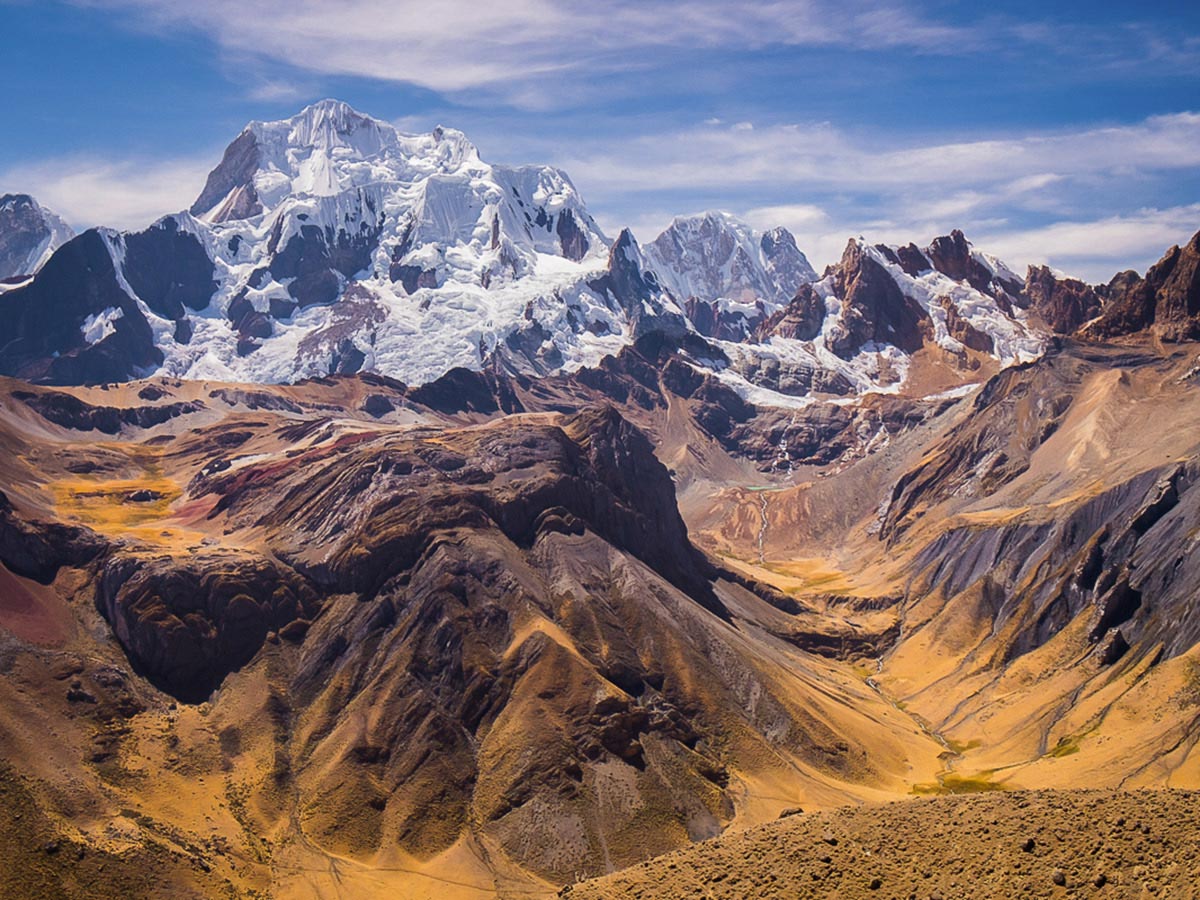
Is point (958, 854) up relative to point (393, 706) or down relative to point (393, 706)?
up

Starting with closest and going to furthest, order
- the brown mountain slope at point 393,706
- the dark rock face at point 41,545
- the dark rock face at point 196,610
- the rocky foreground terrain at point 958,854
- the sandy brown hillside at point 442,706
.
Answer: the rocky foreground terrain at point 958,854, the brown mountain slope at point 393,706, the sandy brown hillside at point 442,706, the dark rock face at point 196,610, the dark rock face at point 41,545

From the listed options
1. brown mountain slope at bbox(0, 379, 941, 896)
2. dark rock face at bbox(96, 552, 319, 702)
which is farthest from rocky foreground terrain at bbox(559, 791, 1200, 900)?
dark rock face at bbox(96, 552, 319, 702)

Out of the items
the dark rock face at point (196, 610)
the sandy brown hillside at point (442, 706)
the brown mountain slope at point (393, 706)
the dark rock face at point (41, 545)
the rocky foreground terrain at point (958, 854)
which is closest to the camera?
the rocky foreground terrain at point (958, 854)

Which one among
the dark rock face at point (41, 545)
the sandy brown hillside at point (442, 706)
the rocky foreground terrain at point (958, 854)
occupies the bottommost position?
the sandy brown hillside at point (442, 706)

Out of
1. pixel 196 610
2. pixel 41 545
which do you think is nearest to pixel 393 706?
pixel 196 610

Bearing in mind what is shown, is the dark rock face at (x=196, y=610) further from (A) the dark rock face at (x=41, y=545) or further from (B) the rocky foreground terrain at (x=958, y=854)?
(B) the rocky foreground terrain at (x=958, y=854)

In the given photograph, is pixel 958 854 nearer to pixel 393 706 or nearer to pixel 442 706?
pixel 442 706

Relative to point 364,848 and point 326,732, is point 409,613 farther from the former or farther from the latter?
point 364,848

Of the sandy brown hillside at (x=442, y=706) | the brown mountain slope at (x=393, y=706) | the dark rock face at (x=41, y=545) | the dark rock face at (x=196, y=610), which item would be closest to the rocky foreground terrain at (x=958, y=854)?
the sandy brown hillside at (x=442, y=706)

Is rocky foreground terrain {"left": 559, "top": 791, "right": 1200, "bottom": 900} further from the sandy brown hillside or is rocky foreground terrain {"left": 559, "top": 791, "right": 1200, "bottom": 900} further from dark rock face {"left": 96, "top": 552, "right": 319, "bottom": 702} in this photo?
dark rock face {"left": 96, "top": 552, "right": 319, "bottom": 702}
